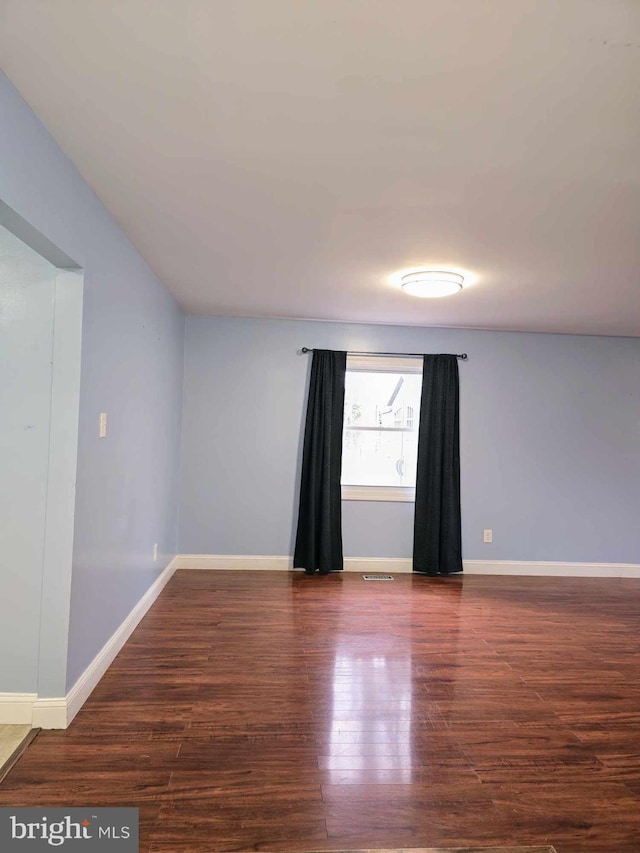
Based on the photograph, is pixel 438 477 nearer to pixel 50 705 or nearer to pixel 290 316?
pixel 290 316

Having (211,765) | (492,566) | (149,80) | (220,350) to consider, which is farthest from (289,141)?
(492,566)

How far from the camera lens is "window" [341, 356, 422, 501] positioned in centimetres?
530

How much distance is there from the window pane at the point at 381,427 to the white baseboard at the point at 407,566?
2.52 ft

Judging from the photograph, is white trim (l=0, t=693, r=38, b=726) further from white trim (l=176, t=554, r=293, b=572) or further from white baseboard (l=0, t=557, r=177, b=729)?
white trim (l=176, t=554, r=293, b=572)

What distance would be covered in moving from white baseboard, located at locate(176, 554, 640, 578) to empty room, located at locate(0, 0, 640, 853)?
0.53 ft

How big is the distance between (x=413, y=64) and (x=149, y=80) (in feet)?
2.54

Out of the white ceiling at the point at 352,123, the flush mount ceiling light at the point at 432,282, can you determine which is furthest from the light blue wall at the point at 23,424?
the flush mount ceiling light at the point at 432,282

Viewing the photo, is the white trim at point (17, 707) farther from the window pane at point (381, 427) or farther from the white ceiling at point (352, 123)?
the window pane at point (381, 427)

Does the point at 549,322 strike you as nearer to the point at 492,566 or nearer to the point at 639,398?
the point at 639,398

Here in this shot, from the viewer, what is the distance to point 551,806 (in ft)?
6.27

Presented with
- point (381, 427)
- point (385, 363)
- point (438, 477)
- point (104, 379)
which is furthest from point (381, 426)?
point (104, 379)

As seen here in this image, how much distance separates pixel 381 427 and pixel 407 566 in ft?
4.42

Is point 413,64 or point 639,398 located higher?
point 413,64

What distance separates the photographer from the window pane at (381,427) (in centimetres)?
532
